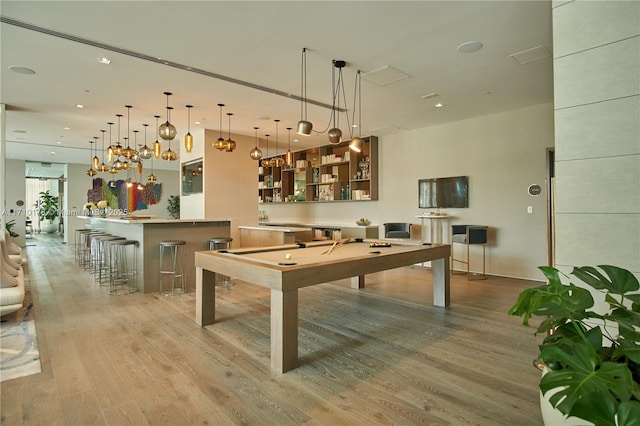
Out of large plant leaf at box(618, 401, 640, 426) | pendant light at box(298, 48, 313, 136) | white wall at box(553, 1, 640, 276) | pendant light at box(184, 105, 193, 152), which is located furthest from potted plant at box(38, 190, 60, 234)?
large plant leaf at box(618, 401, 640, 426)

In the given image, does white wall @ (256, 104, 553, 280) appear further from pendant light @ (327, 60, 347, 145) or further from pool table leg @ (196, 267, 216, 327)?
pool table leg @ (196, 267, 216, 327)

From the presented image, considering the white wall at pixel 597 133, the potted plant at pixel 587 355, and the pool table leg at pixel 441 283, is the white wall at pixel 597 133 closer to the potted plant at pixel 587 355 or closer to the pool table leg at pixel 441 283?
the potted plant at pixel 587 355

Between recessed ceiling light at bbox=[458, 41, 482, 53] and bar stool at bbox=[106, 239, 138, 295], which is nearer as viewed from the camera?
recessed ceiling light at bbox=[458, 41, 482, 53]

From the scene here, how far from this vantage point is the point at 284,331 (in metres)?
2.78

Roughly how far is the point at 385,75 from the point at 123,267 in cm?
552

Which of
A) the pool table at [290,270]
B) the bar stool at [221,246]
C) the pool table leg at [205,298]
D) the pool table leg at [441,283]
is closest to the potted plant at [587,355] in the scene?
the pool table at [290,270]

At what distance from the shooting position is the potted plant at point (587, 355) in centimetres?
124

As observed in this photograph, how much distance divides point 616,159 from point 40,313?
596 cm

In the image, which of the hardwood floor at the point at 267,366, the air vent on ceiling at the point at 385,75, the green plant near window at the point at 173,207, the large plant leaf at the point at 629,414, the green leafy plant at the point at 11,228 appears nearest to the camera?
the large plant leaf at the point at 629,414

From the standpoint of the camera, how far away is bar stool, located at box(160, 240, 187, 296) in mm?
5418

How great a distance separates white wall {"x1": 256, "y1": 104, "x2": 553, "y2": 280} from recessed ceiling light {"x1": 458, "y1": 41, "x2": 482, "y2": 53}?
290 centimetres

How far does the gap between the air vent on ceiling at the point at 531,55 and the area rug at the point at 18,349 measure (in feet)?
18.4

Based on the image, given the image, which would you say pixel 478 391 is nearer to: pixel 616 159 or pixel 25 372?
pixel 616 159

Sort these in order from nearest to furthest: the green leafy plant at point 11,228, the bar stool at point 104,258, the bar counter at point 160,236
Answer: the bar counter at point 160,236
the bar stool at point 104,258
the green leafy plant at point 11,228
